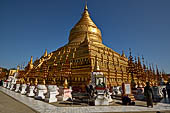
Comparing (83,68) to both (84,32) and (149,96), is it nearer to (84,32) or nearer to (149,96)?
(149,96)

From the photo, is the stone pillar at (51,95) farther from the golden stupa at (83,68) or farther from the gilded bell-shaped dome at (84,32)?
the gilded bell-shaped dome at (84,32)

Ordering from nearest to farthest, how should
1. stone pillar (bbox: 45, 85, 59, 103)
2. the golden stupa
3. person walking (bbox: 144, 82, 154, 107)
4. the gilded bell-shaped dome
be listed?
1. person walking (bbox: 144, 82, 154, 107)
2. stone pillar (bbox: 45, 85, 59, 103)
3. the golden stupa
4. the gilded bell-shaped dome

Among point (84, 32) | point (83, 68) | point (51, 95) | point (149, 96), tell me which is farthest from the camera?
point (84, 32)

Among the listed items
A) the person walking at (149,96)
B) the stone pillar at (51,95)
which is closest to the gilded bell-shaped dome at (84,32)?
the stone pillar at (51,95)

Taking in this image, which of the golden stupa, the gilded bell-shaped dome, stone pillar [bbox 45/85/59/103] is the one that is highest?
the gilded bell-shaped dome

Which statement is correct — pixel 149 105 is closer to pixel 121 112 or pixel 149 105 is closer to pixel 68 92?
pixel 121 112

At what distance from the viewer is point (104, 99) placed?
27.1ft

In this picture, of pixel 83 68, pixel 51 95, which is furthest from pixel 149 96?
pixel 83 68

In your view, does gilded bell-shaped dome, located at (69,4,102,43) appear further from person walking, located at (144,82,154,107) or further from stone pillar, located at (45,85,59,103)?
person walking, located at (144,82,154,107)

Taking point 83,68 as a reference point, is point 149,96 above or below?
below

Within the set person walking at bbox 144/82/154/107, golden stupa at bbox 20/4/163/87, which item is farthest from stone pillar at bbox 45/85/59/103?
person walking at bbox 144/82/154/107

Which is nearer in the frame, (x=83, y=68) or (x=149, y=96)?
(x=149, y=96)

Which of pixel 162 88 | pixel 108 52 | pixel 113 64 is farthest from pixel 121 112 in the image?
pixel 108 52

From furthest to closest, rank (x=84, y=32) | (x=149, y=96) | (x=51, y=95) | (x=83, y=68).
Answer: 1. (x=84, y=32)
2. (x=83, y=68)
3. (x=51, y=95)
4. (x=149, y=96)
